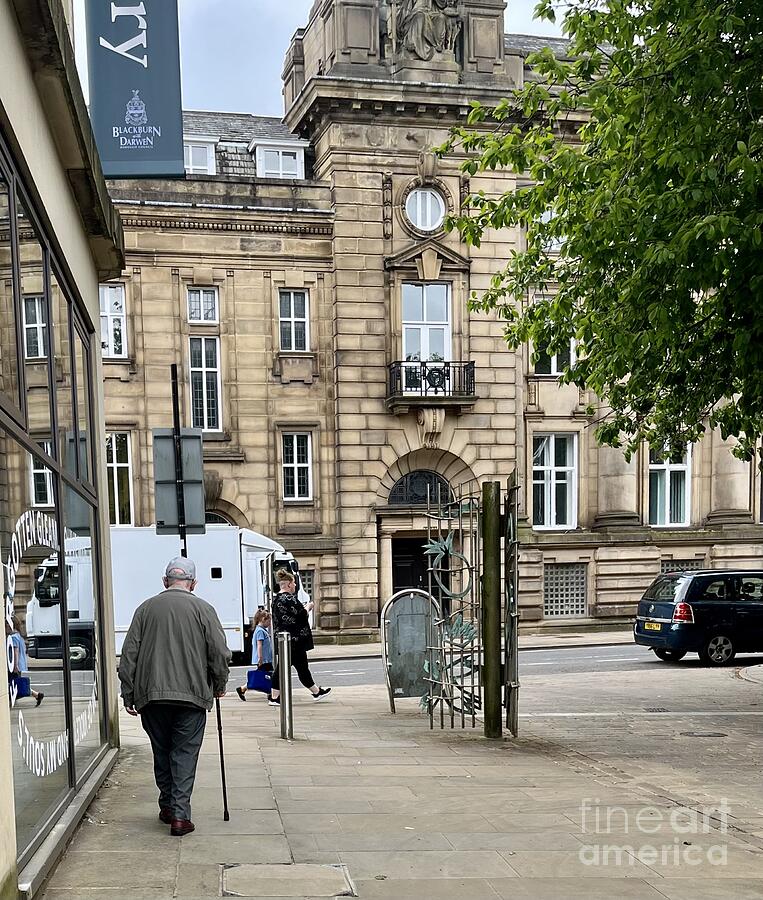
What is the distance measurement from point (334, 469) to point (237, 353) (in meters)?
3.75

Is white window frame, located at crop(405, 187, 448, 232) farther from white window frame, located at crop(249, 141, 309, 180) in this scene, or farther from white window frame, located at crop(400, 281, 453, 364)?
white window frame, located at crop(249, 141, 309, 180)

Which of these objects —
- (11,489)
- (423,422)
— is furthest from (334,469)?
(11,489)

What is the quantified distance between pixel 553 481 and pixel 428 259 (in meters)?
6.96

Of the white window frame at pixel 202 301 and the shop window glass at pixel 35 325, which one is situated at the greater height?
the white window frame at pixel 202 301

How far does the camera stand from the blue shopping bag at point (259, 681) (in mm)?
15273

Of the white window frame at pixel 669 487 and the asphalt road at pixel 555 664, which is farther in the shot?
the white window frame at pixel 669 487

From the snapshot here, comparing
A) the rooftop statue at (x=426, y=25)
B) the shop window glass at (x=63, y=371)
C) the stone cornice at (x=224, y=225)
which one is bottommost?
the shop window glass at (x=63, y=371)

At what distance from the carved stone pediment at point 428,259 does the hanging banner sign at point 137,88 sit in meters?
16.4

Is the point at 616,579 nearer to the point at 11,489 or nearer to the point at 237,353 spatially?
the point at 237,353

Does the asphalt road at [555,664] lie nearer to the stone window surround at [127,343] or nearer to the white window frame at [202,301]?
the stone window surround at [127,343]

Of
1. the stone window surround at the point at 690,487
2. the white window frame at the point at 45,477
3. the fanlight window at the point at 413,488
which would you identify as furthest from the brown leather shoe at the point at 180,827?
the stone window surround at the point at 690,487

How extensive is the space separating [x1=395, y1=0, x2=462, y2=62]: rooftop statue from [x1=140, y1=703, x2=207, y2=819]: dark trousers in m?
23.5

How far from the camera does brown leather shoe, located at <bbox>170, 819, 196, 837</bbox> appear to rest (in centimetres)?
654

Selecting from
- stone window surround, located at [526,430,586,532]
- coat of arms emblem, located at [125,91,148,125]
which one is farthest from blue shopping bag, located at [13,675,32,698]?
Result: stone window surround, located at [526,430,586,532]
